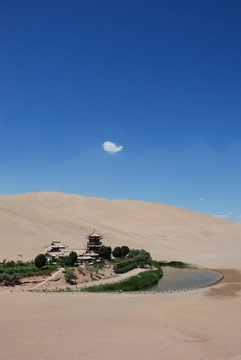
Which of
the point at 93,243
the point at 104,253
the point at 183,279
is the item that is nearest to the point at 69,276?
the point at 104,253

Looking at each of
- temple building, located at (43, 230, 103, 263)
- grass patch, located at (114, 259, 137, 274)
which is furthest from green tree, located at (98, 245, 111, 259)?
grass patch, located at (114, 259, 137, 274)

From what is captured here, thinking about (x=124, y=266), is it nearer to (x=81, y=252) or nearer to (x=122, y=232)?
(x=81, y=252)

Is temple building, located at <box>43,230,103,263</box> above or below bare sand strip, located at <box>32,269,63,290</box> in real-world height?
above

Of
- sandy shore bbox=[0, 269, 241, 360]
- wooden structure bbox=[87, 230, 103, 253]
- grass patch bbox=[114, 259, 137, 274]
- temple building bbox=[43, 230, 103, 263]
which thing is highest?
wooden structure bbox=[87, 230, 103, 253]

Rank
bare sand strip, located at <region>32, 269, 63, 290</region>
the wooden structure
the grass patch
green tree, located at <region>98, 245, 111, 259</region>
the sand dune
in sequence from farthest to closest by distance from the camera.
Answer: the sand dune, the wooden structure, green tree, located at <region>98, 245, 111, 259</region>, the grass patch, bare sand strip, located at <region>32, 269, 63, 290</region>

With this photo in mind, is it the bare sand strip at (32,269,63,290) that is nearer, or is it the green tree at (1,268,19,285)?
the green tree at (1,268,19,285)

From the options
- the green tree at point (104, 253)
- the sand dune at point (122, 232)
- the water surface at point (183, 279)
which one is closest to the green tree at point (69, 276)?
the water surface at point (183, 279)

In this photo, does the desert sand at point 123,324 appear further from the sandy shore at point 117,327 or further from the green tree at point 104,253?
the green tree at point 104,253

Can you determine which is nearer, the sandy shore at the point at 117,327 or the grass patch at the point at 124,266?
the sandy shore at the point at 117,327

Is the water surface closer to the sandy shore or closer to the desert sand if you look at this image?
the desert sand

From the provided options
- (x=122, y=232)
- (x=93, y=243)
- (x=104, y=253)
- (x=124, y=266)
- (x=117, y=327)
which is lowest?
(x=117, y=327)

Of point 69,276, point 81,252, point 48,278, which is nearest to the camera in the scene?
point 48,278

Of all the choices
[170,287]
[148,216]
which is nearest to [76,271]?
[170,287]

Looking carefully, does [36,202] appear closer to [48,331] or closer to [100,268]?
[100,268]
